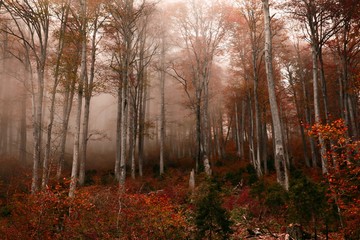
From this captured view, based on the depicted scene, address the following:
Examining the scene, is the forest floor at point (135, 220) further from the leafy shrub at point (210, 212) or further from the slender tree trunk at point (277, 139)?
the slender tree trunk at point (277, 139)

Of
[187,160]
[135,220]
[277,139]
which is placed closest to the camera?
[135,220]

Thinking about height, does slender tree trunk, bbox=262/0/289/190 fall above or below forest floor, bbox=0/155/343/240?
above

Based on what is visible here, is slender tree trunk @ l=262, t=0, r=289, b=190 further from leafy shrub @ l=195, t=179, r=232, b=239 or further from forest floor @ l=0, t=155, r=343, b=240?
leafy shrub @ l=195, t=179, r=232, b=239

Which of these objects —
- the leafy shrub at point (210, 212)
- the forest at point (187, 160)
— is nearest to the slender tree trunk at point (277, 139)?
the forest at point (187, 160)

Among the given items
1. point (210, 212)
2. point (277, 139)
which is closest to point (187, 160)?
point (277, 139)

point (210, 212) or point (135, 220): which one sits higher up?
point (210, 212)

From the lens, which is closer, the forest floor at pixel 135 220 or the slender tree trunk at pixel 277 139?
the forest floor at pixel 135 220

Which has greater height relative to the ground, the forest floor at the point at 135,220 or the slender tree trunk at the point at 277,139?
the slender tree trunk at the point at 277,139

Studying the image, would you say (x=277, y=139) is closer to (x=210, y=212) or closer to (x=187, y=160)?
(x=210, y=212)

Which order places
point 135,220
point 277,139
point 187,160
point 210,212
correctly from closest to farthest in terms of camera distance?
point 210,212 < point 135,220 < point 277,139 < point 187,160

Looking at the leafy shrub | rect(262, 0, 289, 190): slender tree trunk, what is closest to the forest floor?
the leafy shrub

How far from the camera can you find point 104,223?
648 centimetres

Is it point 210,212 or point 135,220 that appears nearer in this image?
point 210,212

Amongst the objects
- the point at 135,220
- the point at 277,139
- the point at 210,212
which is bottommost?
the point at 135,220
